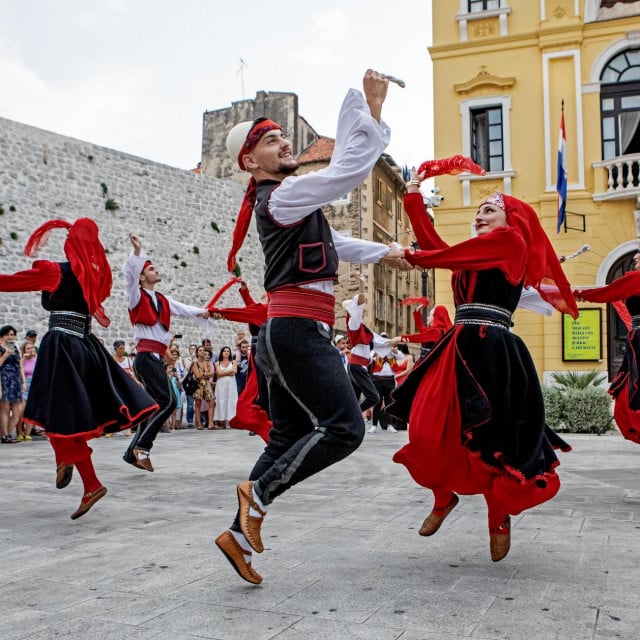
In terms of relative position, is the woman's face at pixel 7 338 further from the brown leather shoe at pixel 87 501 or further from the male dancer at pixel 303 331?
the male dancer at pixel 303 331

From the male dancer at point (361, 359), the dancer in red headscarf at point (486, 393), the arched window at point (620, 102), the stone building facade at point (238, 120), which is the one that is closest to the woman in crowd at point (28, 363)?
the male dancer at point (361, 359)

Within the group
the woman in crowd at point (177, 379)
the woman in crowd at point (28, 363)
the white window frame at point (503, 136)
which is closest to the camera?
the woman in crowd at point (28, 363)

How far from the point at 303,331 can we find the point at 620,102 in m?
16.4

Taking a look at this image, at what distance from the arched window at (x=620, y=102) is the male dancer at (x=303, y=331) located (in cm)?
1558

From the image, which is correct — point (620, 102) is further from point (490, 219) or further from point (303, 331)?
point (303, 331)

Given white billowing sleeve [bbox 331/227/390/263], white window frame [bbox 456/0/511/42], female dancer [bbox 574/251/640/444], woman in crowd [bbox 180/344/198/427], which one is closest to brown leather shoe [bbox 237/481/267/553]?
white billowing sleeve [bbox 331/227/390/263]

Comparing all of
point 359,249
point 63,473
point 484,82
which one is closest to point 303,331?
point 359,249

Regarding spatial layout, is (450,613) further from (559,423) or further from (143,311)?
(559,423)

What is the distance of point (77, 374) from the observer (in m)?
5.35

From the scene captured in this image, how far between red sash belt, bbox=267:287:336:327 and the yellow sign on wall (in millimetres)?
14121

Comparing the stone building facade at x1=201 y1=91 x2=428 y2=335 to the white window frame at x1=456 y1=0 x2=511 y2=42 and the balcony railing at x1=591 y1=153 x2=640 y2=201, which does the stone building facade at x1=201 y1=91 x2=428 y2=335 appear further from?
the balcony railing at x1=591 y1=153 x2=640 y2=201

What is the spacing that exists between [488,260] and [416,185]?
2.16ft

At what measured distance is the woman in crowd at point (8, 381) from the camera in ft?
40.4

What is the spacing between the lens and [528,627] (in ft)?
8.98
